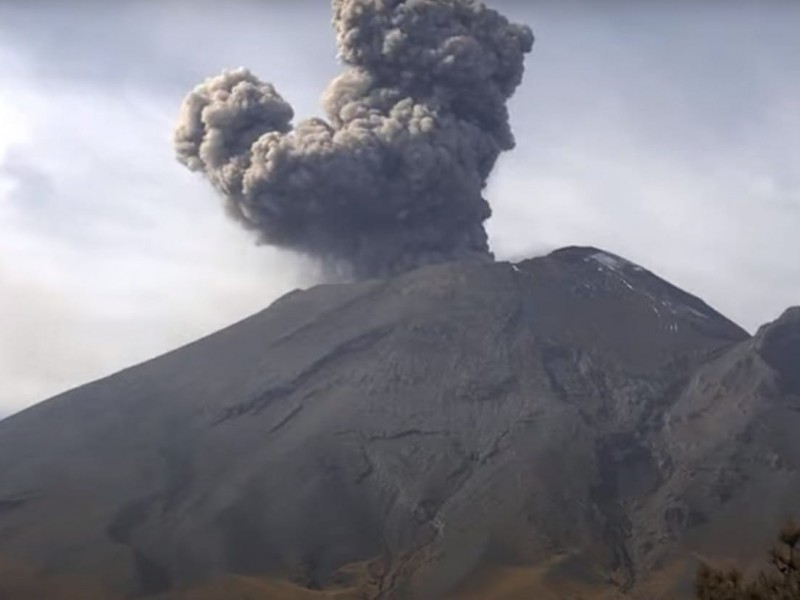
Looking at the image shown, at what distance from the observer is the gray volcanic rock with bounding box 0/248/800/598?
222 ft

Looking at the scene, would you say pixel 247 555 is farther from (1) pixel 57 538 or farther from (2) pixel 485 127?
(2) pixel 485 127

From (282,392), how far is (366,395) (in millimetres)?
5599

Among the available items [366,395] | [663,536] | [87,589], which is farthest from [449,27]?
[87,589]

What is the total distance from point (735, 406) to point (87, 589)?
39.3m

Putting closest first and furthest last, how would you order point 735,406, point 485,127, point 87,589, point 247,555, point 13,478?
point 87,589
point 247,555
point 13,478
point 735,406
point 485,127

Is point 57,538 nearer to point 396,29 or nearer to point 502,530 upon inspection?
point 502,530

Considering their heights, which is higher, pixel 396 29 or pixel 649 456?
pixel 396 29

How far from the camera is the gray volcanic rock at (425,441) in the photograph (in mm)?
67688

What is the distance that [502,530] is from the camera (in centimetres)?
6800

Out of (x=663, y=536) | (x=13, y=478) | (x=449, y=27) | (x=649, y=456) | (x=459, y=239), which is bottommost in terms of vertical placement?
(x=663, y=536)

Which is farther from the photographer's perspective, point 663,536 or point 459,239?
point 459,239

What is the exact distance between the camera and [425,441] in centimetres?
7738

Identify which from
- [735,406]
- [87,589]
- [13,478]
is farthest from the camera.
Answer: [735,406]

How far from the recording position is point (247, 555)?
218 ft
